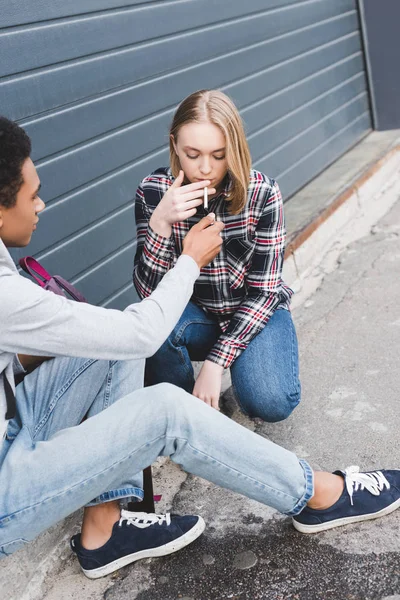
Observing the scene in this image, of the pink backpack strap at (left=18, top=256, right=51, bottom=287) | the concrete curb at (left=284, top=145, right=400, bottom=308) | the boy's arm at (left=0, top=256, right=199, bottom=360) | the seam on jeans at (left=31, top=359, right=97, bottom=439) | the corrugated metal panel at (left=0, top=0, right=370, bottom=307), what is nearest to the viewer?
the boy's arm at (left=0, top=256, right=199, bottom=360)

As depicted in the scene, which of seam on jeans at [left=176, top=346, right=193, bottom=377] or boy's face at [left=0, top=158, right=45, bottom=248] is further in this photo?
seam on jeans at [left=176, top=346, right=193, bottom=377]

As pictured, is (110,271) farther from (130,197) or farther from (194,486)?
(194,486)

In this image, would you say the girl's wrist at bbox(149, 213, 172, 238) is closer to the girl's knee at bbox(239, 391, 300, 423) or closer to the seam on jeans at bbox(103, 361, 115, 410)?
the seam on jeans at bbox(103, 361, 115, 410)

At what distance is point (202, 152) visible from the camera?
2.68 metres

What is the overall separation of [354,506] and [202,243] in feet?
3.08

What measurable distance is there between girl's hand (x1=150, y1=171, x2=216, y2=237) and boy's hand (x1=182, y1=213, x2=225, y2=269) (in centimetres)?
11

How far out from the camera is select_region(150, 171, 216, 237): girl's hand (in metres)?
2.55

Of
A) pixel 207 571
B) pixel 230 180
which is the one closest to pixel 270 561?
pixel 207 571

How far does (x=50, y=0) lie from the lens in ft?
10.6

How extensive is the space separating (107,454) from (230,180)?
1172mm

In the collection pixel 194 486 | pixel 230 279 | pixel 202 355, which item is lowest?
pixel 194 486

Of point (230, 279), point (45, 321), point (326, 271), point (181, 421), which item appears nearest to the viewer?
point (45, 321)

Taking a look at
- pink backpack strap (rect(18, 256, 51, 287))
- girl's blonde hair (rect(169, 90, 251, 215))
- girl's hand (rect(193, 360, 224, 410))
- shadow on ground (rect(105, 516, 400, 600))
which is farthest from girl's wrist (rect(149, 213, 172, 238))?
shadow on ground (rect(105, 516, 400, 600))

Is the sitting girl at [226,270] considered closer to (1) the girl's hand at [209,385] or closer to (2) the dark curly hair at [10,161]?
(1) the girl's hand at [209,385]
